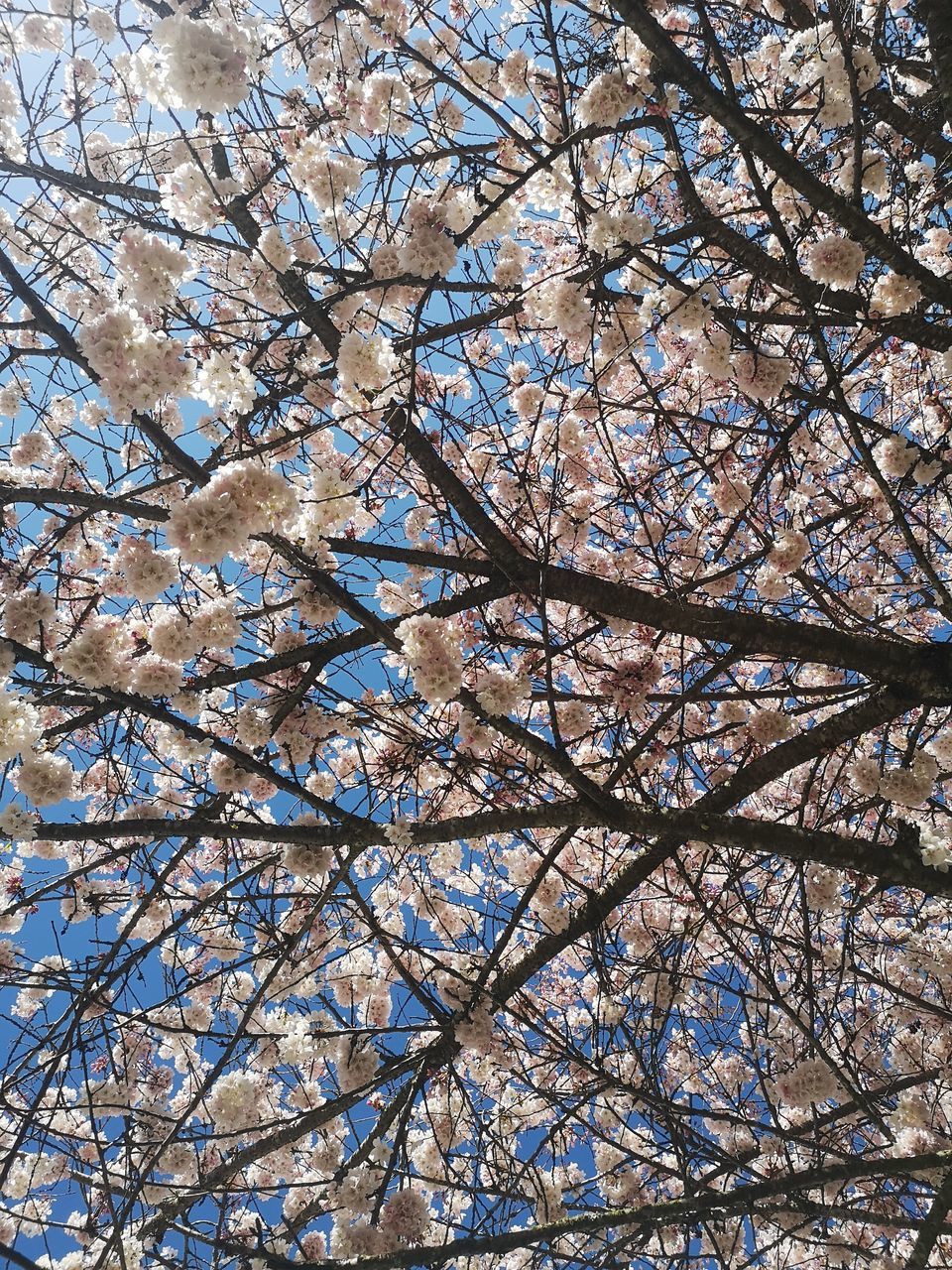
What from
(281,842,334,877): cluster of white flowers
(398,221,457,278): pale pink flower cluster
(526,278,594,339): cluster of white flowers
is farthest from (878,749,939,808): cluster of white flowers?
(398,221,457,278): pale pink flower cluster

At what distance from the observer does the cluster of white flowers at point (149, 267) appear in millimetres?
2559

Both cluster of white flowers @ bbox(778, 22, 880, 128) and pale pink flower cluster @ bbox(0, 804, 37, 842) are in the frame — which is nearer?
pale pink flower cluster @ bbox(0, 804, 37, 842)

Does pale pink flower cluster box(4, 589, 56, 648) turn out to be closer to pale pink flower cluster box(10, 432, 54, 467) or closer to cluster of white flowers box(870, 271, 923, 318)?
Result: pale pink flower cluster box(10, 432, 54, 467)

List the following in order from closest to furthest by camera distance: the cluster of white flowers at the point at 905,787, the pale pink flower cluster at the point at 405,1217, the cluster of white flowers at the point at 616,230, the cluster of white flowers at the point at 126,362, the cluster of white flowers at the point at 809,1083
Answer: the cluster of white flowers at the point at 126,362 < the cluster of white flowers at the point at 616,230 < the pale pink flower cluster at the point at 405,1217 < the cluster of white flowers at the point at 905,787 < the cluster of white flowers at the point at 809,1083

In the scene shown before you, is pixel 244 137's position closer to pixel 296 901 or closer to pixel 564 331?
pixel 564 331

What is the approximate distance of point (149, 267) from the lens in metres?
2.58

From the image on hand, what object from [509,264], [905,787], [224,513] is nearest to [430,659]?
[224,513]

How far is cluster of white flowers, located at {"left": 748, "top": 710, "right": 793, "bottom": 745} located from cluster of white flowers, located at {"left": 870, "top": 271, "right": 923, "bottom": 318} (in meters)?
1.90

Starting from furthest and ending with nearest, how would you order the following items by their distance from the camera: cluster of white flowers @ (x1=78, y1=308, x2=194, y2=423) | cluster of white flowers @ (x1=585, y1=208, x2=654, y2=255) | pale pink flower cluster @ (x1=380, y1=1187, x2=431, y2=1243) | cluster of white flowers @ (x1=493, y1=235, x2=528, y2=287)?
1. cluster of white flowers @ (x1=493, y1=235, x2=528, y2=287)
2. pale pink flower cluster @ (x1=380, y1=1187, x2=431, y2=1243)
3. cluster of white flowers @ (x1=585, y1=208, x2=654, y2=255)
4. cluster of white flowers @ (x1=78, y1=308, x2=194, y2=423)

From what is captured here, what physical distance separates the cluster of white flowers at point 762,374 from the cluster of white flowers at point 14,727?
3.16 metres

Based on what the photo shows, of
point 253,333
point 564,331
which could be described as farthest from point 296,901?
point 564,331

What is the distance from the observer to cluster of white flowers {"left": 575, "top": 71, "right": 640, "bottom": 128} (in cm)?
297

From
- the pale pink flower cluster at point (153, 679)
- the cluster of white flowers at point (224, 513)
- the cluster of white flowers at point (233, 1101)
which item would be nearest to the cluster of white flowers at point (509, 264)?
the cluster of white flowers at point (224, 513)

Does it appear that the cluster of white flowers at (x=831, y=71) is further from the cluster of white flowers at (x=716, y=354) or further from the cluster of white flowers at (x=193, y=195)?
the cluster of white flowers at (x=193, y=195)
